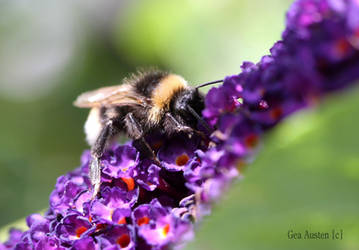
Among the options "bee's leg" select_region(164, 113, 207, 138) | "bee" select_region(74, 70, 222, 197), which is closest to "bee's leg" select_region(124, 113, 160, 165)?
"bee" select_region(74, 70, 222, 197)

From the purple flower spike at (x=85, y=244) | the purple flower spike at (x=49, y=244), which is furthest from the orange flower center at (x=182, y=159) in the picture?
the purple flower spike at (x=49, y=244)

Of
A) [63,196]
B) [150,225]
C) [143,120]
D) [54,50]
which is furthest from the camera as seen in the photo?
[54,50]

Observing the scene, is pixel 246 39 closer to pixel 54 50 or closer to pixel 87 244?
pixel 87 244

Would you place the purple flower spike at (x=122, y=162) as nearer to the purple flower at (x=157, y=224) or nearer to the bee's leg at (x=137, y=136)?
the bee's leg at (x=137, y=136)

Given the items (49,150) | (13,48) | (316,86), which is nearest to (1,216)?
(49,150)

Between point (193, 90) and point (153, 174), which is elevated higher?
point (193, 90)

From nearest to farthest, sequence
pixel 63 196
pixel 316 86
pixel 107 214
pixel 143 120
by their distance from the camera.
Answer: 1. pixel 316 86
2. pixel 107 214
3. pixel 63 196
4. pixel 143 120

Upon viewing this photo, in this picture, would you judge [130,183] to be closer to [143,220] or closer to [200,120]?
[143,220]

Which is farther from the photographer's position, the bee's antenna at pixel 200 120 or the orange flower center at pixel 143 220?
the bee's antenna at pixel 200 120
